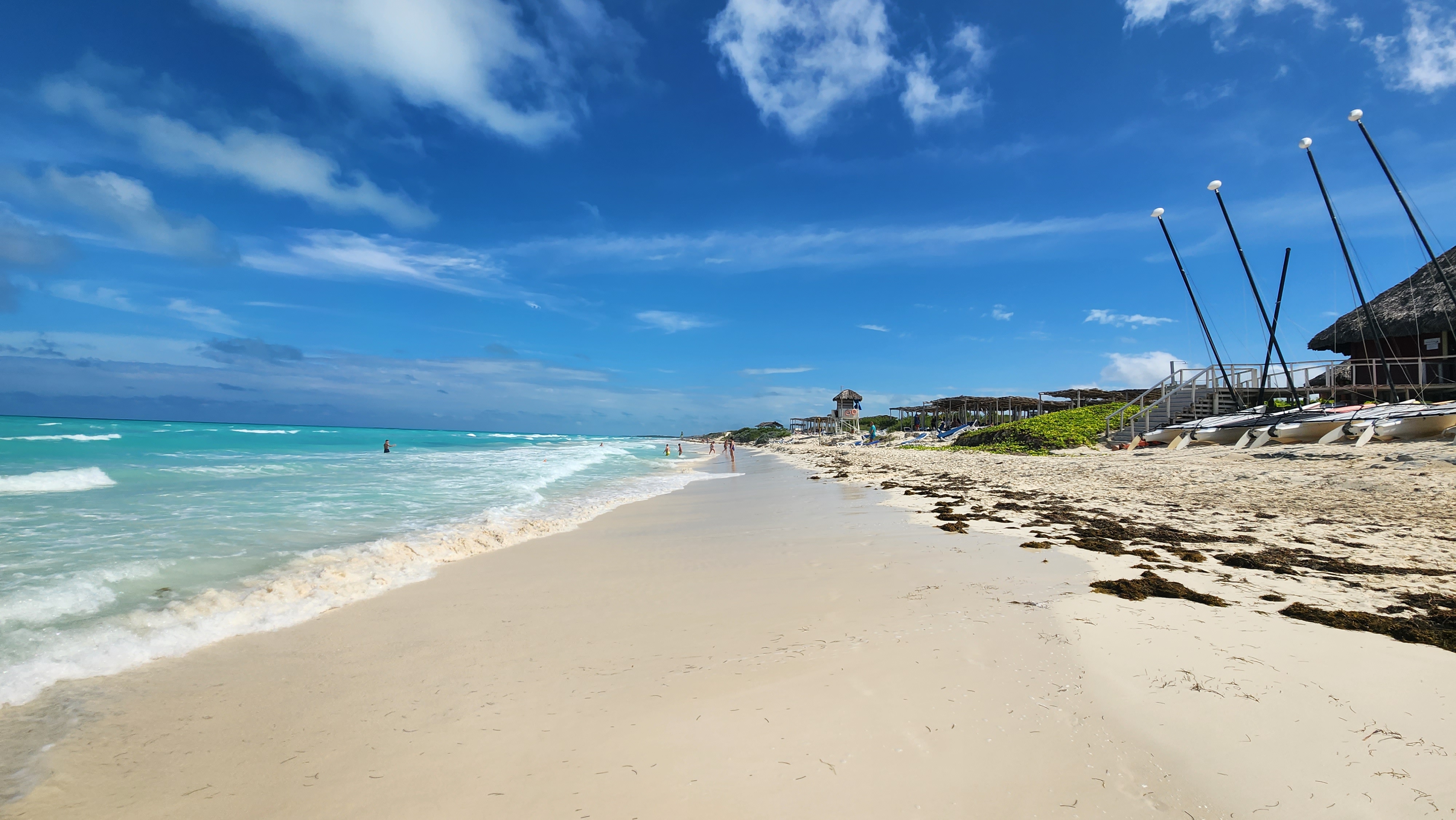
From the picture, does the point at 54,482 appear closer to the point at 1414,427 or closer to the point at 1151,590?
the point at 1151,590

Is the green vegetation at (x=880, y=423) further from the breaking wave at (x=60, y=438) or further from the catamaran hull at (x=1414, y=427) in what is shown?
the breaking wave at (x=60, y=438)

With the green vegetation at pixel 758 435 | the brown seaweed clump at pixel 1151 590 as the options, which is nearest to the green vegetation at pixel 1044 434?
the brown seaweed clump at pixel 1151 590

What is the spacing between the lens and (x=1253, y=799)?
230 centimetres

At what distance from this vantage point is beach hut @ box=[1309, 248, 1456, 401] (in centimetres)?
2095

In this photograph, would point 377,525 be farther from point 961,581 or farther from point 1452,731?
point 1452,731

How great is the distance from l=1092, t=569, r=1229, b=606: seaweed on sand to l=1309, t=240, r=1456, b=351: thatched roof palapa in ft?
85.1

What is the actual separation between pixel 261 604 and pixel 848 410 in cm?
5503

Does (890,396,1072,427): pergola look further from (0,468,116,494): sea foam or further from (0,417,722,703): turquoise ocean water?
(0,468,116,494): sea foam

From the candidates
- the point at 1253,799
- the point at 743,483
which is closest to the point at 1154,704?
the point at 1253,799

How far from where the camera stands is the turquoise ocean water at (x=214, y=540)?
486cm

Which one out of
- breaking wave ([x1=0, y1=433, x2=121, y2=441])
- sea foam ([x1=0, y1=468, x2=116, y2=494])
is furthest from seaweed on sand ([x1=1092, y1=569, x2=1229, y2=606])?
breaking wave ([x1=0, y1=433, x2=121, y2=441])

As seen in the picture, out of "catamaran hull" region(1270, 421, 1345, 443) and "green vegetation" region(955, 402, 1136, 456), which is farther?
"green vegetation" region(955, 402, 1136, 456)

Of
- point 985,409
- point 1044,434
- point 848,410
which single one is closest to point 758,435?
point 848,410

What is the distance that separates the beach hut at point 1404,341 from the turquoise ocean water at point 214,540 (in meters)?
27.5
